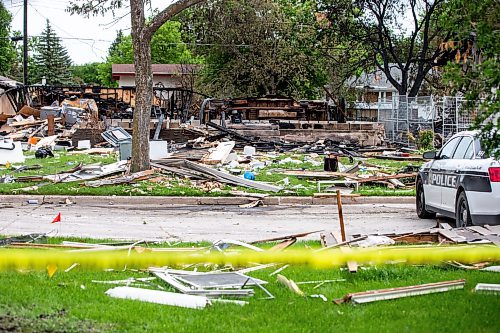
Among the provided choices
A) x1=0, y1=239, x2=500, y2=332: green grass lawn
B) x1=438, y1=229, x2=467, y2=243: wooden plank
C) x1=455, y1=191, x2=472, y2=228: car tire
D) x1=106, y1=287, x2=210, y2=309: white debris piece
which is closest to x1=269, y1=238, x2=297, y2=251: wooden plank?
x1=0, y1=239, x2=500, y2=332: green grass lawn

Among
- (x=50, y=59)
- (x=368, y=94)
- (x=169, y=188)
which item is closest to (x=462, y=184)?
(x=169, y=188)

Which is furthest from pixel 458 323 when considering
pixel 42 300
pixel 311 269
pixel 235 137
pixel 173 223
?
pixel 235 137

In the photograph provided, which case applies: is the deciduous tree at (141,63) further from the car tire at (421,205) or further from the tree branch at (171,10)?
the car tire at (421,205)

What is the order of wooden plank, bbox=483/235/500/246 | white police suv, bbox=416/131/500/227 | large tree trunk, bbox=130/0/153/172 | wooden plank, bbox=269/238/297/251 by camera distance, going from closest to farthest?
A: wooden plank, bbox=269/238/297/251 → wooden plank, bbox=483/235/500/246 → white police suv, bbox=416/131/500/227 → large tree trunk, bbox=130/0/153/172

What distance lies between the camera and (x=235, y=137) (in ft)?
106

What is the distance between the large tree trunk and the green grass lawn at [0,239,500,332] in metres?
12.4

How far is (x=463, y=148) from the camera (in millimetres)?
12719

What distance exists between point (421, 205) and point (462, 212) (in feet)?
8.49

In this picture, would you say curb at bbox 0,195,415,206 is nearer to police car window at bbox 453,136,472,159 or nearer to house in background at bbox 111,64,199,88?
police car window at bbox 453,136,472,159

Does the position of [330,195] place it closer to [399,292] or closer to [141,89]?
[141,89]

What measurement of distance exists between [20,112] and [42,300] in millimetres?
36946

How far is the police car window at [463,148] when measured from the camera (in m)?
12.5

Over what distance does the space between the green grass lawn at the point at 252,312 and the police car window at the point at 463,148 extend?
17.4 feet

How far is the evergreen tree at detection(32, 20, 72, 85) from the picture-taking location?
105 meters
